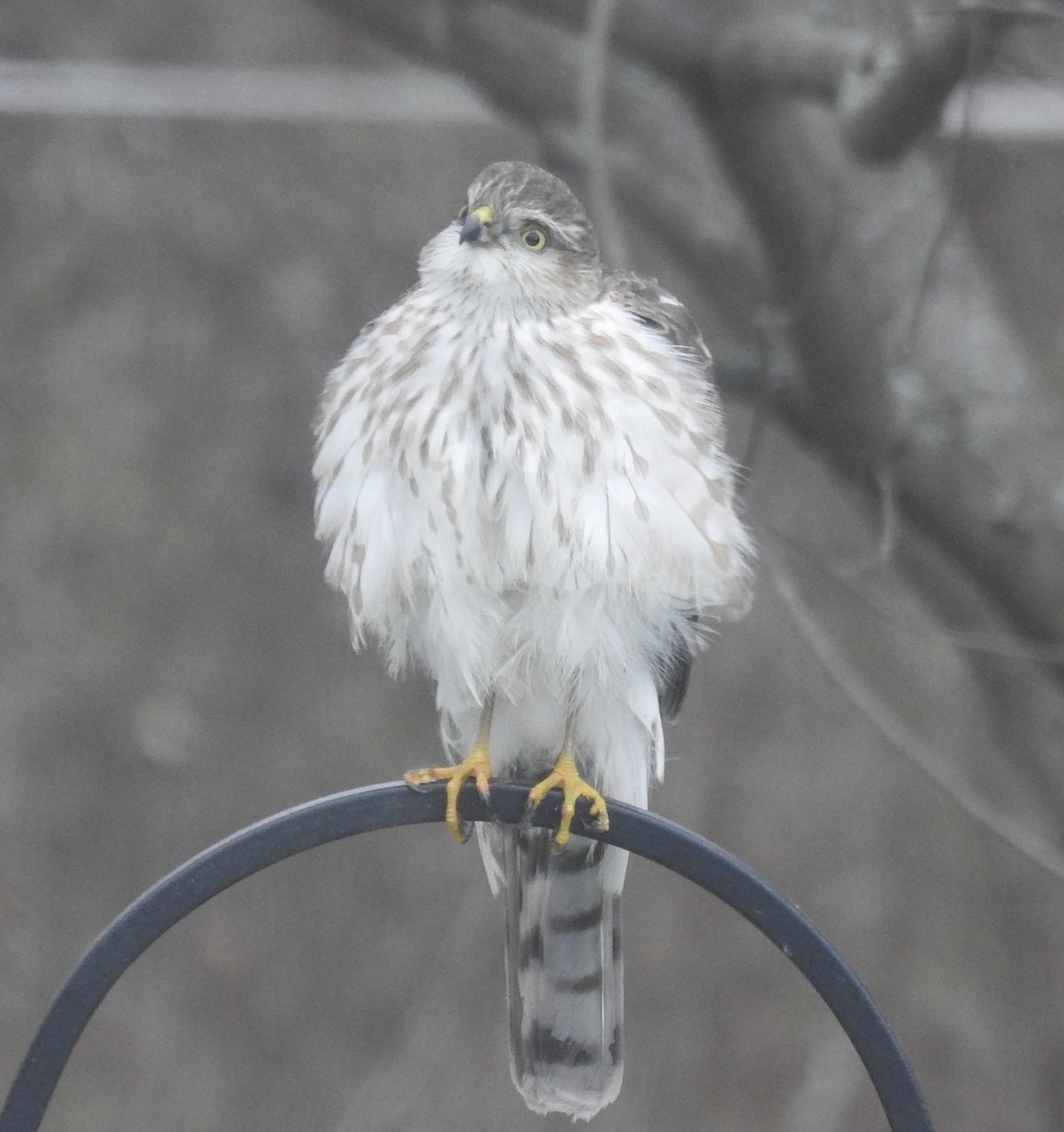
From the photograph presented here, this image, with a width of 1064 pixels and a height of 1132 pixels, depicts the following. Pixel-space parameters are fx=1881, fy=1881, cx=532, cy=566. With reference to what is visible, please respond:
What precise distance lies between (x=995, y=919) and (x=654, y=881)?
1.28 meters

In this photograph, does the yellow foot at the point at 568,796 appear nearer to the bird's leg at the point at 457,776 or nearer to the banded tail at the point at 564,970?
the bird's leg at the point at 457,776

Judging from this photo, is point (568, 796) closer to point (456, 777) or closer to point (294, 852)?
point (456, 777)

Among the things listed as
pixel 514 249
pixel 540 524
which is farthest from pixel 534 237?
pixel 540 524

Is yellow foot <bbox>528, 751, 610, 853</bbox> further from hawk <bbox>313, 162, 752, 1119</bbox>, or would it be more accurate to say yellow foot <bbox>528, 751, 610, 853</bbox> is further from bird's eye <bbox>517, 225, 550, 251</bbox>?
bird's eye <bbox>517, 225, 550, 251</bbox>

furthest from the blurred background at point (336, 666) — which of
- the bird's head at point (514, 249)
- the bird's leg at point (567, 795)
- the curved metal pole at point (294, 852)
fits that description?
the curved metal pole at point (294, 852)

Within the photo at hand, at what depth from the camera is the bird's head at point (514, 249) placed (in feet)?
9.77

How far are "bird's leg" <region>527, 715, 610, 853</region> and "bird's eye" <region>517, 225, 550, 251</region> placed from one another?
0.82 m

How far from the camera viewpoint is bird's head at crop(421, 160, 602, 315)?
2977 millimetres

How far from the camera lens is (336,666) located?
24.9 ft

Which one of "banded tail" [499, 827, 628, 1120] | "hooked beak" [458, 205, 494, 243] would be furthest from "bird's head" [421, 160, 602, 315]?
"banded tail" [499, 827, 628, 1120]

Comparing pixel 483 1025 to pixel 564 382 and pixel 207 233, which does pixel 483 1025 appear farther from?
pixel 564 382

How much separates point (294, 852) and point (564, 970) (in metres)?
0.85

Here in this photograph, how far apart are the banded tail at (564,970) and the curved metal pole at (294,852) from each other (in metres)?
0.67

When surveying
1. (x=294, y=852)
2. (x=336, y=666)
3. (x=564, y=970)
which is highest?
(x=336, y=666)
